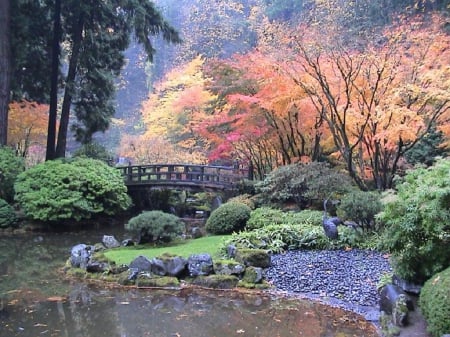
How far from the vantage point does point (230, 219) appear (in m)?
12.7

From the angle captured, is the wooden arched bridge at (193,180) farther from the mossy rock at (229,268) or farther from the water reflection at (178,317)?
the water reflection at (178,317)

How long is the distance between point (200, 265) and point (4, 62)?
478 inches

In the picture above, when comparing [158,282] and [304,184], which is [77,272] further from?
[304,184]

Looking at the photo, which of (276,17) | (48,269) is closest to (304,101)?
(48,269)

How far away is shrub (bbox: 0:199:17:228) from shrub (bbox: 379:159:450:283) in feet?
39.9

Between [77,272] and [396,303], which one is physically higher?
[396,303]

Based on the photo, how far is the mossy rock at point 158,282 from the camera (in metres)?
8.69

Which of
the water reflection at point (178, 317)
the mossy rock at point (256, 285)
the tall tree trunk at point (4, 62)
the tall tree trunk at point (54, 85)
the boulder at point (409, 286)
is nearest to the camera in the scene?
the boulder at point (409, 286)

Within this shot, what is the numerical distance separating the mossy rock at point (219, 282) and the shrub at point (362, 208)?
3421 mm

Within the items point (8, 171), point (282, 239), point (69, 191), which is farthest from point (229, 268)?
point (8, 171)

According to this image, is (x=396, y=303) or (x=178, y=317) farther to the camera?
(x=178, y=317)

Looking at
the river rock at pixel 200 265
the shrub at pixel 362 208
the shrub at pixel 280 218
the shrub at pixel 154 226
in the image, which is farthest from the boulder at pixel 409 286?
the shrub at pixel 154 226

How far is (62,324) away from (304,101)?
9147 millimetres

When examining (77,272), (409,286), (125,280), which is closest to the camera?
(409,286)
